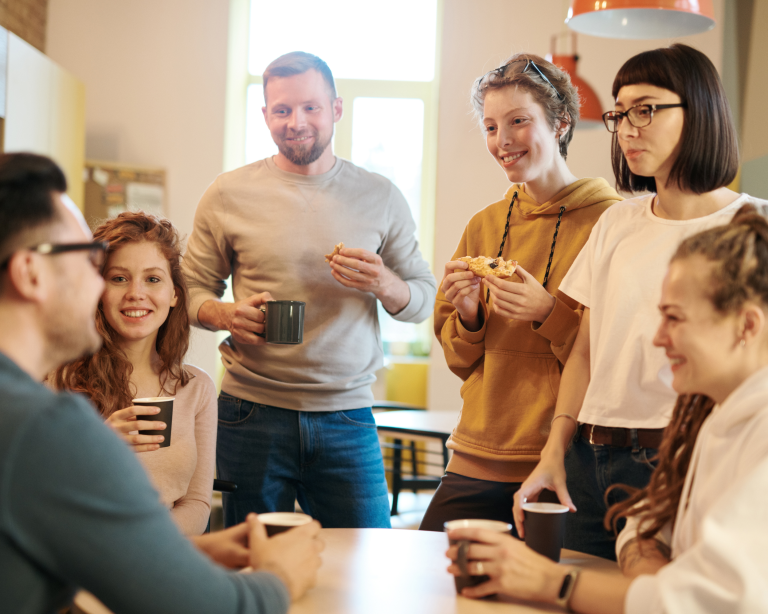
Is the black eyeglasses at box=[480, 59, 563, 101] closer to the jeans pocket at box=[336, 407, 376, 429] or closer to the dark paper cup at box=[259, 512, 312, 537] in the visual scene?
the jeans pocket at box=[336, 407, 376, 429]

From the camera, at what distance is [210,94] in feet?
17.9

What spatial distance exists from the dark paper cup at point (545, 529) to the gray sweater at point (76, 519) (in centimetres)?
59

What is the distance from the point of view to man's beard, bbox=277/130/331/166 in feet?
7.38

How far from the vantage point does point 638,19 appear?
2.56 metres

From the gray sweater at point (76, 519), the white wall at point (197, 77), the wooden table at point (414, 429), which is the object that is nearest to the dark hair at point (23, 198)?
the gray sweater at point (76, 519)

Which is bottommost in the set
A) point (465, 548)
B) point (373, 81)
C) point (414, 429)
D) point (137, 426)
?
point (414, 429)

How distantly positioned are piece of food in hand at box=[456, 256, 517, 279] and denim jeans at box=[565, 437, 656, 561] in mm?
449

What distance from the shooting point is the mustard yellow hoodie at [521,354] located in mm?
1775

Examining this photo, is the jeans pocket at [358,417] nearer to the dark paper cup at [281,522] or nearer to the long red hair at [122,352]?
the long red hair at [122,352]

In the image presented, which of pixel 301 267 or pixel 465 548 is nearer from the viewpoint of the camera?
pixel 465 548

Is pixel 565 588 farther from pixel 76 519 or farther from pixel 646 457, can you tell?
pixel 76 519

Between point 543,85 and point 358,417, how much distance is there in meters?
1.09

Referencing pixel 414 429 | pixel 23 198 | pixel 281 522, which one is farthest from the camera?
pixel 414 429

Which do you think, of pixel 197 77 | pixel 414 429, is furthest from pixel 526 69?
pixel 197 77
